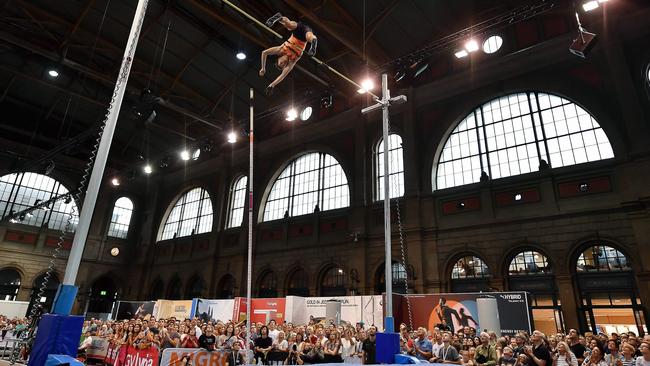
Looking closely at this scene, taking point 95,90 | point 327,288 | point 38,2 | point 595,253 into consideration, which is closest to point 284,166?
point 327,288

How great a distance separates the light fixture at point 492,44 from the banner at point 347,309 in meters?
11.0

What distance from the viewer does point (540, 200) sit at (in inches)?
512

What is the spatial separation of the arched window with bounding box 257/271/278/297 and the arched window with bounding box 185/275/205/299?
502 cm

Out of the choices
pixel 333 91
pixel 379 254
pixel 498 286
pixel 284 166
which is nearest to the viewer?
pixel 498 286

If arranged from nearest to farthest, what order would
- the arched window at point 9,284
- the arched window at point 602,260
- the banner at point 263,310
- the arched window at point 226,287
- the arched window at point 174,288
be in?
the arched window at point 602,260 < the banner at point 263,310 < the arched window at point 226,287 < the arched window at point 9,284 < the arched window at point 174,288

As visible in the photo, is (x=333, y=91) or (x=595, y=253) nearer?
(x=595, y=253)

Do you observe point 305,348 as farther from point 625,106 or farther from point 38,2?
point 38,2

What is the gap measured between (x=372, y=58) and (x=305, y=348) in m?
13.0

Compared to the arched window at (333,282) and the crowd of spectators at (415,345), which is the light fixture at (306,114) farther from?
the crowd of spectators at (415,345)

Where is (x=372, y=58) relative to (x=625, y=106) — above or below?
above

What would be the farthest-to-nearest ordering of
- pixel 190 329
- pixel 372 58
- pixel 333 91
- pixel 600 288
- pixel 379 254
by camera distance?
1. pixel 372 58
2. pixel 379 254
3. pixel 333 91
4. pixel 600 288
5. pixel 190 329

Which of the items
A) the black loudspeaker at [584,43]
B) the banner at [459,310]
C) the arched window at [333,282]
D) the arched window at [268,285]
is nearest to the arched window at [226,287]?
the arched window at [268,285]

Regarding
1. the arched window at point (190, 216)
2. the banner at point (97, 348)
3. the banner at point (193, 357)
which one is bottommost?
the banner at point (97, 348)

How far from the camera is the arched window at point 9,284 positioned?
22.0 metres
